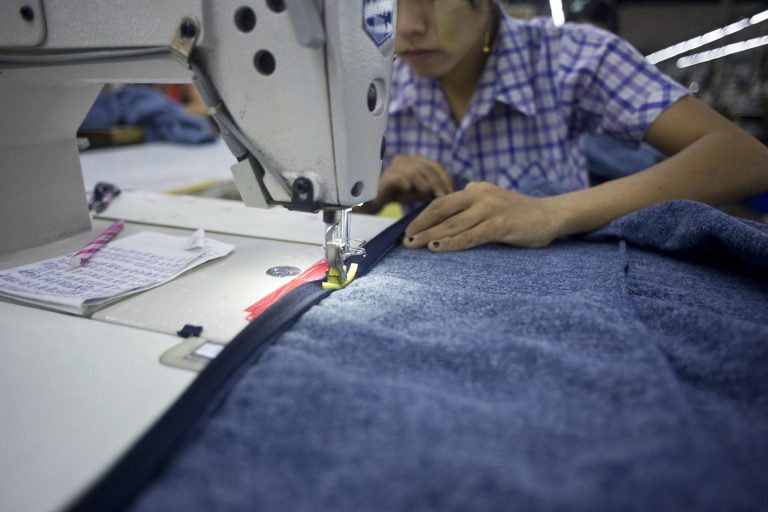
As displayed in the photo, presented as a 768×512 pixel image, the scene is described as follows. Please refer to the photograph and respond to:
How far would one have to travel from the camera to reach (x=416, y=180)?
3.60ft

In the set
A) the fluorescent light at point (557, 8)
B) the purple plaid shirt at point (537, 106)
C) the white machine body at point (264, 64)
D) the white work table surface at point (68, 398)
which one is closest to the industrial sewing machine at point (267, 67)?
the white machine body at point (264, 64)

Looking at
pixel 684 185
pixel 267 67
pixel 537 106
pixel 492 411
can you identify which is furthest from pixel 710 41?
pixel 492 411

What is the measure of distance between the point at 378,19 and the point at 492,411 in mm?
476

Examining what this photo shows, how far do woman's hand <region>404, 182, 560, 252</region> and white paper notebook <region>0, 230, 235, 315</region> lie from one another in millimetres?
362

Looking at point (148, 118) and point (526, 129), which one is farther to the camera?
point (148, 118)

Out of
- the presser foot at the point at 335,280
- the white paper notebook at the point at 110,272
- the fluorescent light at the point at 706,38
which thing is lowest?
the presser foot at the point at 335,280

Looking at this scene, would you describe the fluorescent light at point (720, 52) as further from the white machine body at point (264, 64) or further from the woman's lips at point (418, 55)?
the white machine body at point (264, 64)

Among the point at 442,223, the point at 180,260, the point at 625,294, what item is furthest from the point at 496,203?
the point at 180,260

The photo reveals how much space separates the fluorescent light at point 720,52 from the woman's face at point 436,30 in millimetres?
10372

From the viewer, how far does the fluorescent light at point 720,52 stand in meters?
8.75

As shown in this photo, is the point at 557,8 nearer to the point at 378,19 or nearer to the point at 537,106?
the point at 537,106

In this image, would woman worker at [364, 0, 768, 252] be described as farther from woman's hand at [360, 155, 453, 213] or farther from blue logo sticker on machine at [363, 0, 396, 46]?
blue logo sticker on machine at [363, 0, 396, 46]

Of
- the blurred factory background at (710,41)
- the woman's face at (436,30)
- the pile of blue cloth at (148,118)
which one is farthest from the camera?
the blurred factory background at (710,41)

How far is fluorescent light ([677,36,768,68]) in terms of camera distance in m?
8.75
